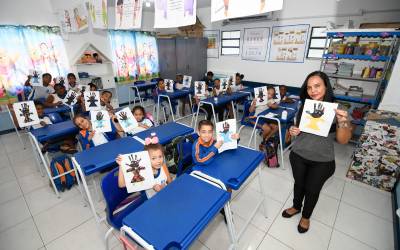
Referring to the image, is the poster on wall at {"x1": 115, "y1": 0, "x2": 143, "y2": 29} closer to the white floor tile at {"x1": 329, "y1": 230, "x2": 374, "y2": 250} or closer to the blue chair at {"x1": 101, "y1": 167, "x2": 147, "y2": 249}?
the blue chair at {"x1": 101, "y1": 167, "x2": 147, "y2": 249}

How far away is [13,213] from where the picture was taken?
2418 mm

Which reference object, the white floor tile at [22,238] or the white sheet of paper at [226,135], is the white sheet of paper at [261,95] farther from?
the white floor tile at [22,238]

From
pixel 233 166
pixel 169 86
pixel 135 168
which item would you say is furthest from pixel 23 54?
pixel 233 166

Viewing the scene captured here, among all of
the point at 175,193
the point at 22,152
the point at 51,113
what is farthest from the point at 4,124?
→ the point at 175,193

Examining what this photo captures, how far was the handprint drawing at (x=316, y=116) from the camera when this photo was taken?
63.3 inches

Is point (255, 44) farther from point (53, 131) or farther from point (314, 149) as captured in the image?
point (53, 131)

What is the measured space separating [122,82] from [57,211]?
5297 mm

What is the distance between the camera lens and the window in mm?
6340

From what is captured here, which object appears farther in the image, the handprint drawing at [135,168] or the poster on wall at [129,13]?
the poster on wall at [129,13]

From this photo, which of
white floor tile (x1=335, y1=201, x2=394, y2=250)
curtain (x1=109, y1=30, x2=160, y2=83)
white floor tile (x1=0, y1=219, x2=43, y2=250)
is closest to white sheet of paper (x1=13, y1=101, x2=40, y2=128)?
white floor tile (x1=0, y1=219, x2=43, y2=250)

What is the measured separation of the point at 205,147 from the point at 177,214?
2.73ft

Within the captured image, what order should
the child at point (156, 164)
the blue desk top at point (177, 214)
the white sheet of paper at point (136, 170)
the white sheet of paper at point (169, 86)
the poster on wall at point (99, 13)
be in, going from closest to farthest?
the blue desk top at point (177, 214) < the white sheet of paper at point (136, 170) < the child at point (156, 164) < the poster on wall at point (99, 13) < the white sheet of paper at point (169, 86)

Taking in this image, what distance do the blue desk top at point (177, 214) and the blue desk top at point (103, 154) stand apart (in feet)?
2.80

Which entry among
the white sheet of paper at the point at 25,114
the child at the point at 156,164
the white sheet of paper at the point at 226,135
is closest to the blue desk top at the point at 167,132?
the child at the point at 156,164
